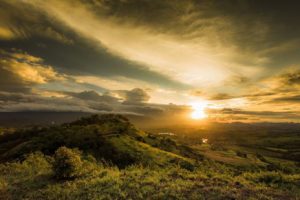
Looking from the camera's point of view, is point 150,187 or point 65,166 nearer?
point 150,187

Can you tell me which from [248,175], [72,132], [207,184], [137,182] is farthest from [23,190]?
[72,132]

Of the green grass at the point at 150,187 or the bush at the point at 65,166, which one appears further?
the bush at the point at 65,166

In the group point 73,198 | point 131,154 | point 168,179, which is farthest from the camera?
point 131,154

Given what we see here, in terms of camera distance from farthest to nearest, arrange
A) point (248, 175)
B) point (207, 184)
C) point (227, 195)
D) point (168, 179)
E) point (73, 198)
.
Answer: point (248, 175)
point (168, 179)
point (207, 184)
point (73, 198)
point (227, 195)

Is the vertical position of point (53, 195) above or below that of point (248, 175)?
below

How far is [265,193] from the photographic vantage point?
1420 centimetres

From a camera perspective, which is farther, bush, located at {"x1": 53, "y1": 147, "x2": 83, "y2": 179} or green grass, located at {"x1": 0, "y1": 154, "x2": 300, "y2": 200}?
bush, located at {"x1": 53, "y1": 147, "x2": 83, "y2": 179}

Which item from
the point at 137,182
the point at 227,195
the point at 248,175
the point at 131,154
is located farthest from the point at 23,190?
the point at 131,154

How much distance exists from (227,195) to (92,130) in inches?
4500

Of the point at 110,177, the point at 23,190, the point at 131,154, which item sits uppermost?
the point at 110,177

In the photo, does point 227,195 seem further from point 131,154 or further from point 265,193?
point 131,154

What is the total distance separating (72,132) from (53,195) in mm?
107194

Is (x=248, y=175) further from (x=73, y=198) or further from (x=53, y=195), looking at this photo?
(x=53, y=195)

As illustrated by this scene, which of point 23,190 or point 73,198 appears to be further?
point 23,190
